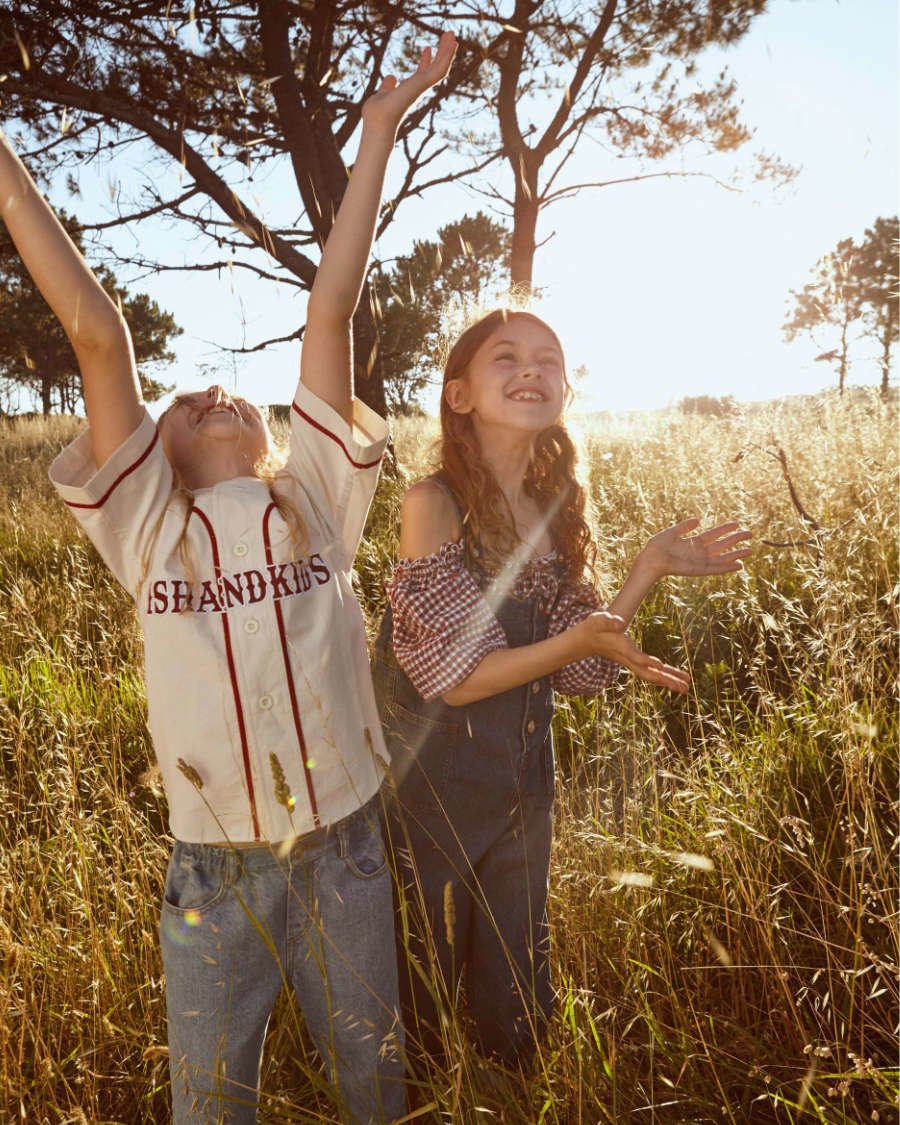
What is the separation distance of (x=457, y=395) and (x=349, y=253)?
19.7 inches

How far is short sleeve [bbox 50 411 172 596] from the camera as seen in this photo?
1.28m

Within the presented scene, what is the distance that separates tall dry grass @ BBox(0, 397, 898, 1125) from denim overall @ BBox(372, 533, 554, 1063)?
0.32ft

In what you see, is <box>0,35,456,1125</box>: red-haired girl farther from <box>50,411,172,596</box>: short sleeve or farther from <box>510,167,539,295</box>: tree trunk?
<box>510,167,539,295</box>: tree trunk

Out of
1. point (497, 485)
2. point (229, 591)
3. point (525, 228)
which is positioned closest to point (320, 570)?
point (229, 591)

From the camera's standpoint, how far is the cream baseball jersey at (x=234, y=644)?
128 cm

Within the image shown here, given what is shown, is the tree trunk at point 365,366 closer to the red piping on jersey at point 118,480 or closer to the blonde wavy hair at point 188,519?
the blonde wavy hair at point 188,519

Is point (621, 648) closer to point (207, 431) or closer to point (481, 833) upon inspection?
point (481, 833)

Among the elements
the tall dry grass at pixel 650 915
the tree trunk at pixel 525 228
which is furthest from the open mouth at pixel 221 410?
the tree trunk at pixel 525 228

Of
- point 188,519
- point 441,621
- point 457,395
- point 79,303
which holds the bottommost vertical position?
point 441,621

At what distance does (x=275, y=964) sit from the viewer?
131 cm

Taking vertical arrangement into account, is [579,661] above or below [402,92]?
below

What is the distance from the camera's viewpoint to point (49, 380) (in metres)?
20.8

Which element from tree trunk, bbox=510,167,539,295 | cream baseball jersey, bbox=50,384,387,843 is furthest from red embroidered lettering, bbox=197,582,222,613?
tree trunk, bbox=510,167,539,295

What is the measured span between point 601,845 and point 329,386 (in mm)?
1276
